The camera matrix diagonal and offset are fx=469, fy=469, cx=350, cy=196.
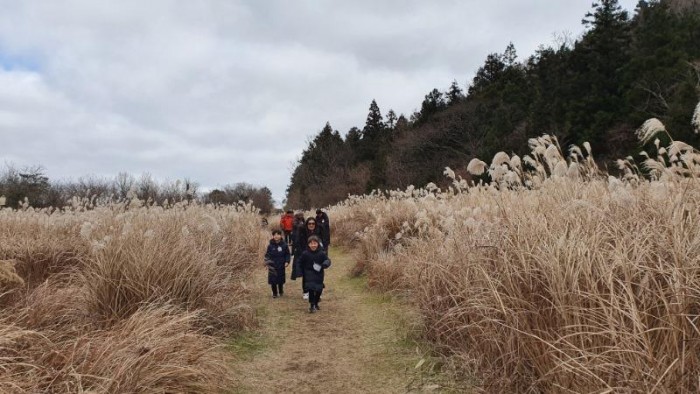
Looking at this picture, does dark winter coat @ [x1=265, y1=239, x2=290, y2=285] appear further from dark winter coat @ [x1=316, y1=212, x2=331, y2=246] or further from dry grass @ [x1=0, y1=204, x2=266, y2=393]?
dark winter coat @ [x1=316, y1=212, x2=331, y2=246]

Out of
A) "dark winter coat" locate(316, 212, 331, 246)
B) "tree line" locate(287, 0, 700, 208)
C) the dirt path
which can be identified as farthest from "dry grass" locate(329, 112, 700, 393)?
"tree line" locate(287, 0, 700, 208)

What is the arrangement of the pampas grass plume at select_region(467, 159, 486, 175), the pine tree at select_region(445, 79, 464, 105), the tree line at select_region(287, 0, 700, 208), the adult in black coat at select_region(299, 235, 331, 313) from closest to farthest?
the pampas grass plume at select_region(467, 159, 486, 175) → the adult in black coat at select_region(299, 235, 331, 313) → the tree line at select_region(287, 0, 700, 208) → the pine tree at select_region(445, 79, 464, 105)

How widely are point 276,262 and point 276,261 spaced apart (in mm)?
28

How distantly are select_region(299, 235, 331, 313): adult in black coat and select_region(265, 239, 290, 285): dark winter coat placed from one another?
827 millimetres

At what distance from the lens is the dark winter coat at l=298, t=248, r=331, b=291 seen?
→ 7449 millimetres

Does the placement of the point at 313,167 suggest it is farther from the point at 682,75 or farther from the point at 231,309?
the point at 231,309

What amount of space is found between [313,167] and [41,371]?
53579 millimetres

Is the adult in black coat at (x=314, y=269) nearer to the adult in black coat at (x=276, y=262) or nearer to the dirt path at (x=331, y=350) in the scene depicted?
the dirt path at (x=331, y=350)

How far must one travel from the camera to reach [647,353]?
2.48m

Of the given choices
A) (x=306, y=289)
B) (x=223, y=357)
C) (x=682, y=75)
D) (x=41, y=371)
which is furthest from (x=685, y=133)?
(x=41, y=371)

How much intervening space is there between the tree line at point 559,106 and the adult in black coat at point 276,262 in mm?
18402

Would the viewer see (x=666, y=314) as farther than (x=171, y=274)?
No

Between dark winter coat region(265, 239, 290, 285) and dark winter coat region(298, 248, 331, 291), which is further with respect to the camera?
dark winter coat region(265, 239, 290, 285)

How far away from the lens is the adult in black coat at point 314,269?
7398mm
